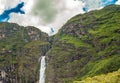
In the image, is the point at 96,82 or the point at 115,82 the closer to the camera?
the point at 115,82

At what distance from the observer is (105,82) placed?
155 metres

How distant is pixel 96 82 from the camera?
163250 mm

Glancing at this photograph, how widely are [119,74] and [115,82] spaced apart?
21.0ft

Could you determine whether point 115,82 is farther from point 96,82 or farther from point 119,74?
point 96,82

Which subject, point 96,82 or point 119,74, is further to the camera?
point 96,82

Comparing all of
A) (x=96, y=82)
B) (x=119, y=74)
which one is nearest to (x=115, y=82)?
(x=119, y=74)

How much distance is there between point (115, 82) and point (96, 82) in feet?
56.0

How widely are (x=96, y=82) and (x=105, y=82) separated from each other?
29.9 ft

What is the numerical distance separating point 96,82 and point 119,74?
52.5 ft

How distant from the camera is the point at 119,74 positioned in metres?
153

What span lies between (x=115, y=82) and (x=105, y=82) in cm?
799

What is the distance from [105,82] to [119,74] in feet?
28.0
